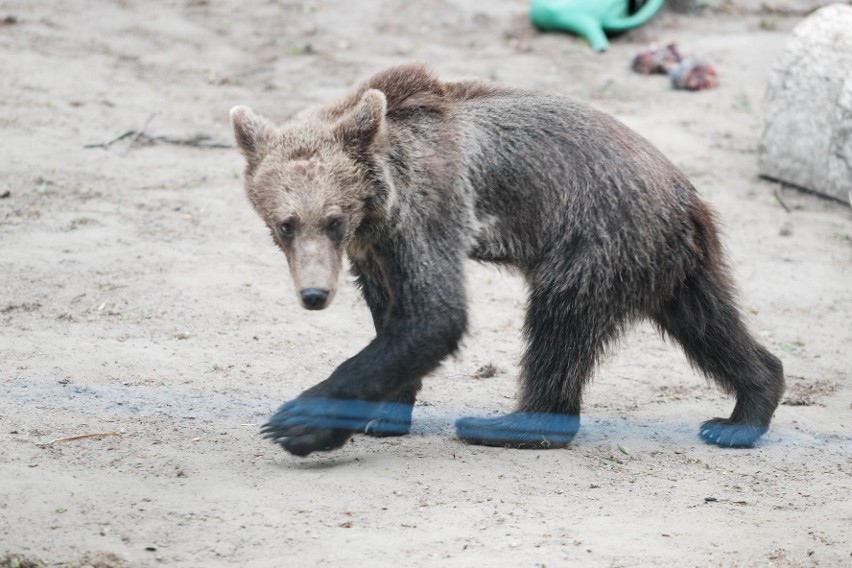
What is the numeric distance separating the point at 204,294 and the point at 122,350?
1035 mm

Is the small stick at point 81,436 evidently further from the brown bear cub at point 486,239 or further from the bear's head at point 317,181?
the bear's head at point 317,181

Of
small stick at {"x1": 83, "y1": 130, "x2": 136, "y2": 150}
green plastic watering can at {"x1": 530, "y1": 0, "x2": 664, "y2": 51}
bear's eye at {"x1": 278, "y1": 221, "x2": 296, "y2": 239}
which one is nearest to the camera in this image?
bear's eye at {"x1": 278, "y1": 221, "x2": 296, "y2": 239}

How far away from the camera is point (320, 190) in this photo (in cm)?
489

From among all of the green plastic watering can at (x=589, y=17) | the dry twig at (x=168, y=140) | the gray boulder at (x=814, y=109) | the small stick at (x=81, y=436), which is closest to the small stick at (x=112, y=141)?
the dry twig at (x=168, y=140)

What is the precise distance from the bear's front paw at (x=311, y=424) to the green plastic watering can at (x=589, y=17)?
357 inches

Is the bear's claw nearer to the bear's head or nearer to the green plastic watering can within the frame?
the bear's head

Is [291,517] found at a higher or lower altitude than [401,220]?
lower

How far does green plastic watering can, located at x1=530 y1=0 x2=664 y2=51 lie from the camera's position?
43.3 feet

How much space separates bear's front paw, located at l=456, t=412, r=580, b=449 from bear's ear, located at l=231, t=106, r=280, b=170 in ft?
5.59

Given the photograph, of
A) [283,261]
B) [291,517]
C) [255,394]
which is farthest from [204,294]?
[291,517]

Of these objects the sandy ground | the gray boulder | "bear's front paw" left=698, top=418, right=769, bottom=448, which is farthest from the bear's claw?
the gray boulder

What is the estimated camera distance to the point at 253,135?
17.0 feet

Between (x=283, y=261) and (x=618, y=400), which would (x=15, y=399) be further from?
(x=618, y=400)

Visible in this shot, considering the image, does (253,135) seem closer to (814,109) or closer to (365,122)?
(365,122)
